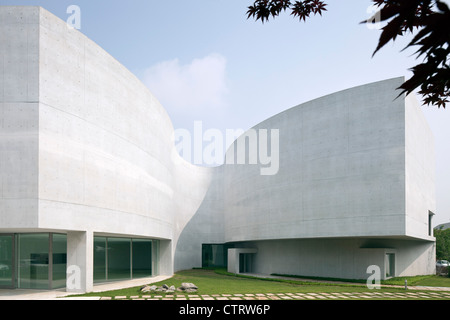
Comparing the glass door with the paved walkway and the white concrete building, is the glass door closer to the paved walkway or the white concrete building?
the white concrete building

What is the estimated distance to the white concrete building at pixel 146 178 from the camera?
51.6 feet

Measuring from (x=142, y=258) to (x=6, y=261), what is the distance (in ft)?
31.1

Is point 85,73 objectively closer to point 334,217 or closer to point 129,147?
point 129,147

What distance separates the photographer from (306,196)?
88.9 ft

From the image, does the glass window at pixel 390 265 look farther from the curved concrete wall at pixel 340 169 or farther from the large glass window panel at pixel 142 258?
the large glass window panel at pixel 142 258

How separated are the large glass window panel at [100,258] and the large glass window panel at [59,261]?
2616 millimetres

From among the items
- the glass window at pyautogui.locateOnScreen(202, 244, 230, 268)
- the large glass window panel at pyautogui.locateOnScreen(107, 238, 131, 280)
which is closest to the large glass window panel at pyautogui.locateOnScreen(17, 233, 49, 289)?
the large glass window panel at pyautogui.locateOnScreen(107, 238, 131, 280)

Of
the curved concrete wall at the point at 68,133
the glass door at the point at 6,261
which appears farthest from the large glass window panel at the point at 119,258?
the glass door at the point at 6,261

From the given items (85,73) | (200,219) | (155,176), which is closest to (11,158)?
(85,73)

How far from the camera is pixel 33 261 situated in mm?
18219

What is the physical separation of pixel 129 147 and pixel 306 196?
12.2 meters

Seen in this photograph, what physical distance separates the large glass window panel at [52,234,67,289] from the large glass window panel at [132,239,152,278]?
702 centimetres

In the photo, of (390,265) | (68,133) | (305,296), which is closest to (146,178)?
(68,133)

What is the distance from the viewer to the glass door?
18109mm
